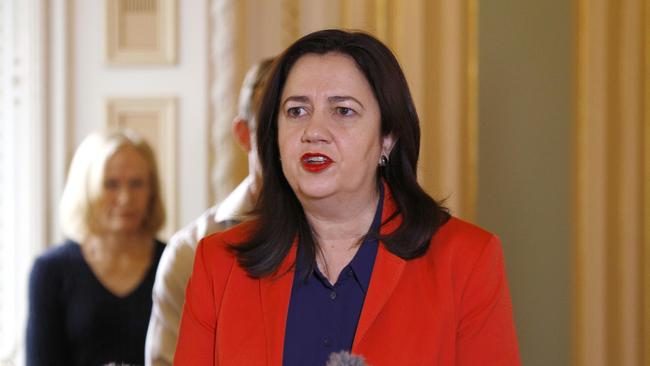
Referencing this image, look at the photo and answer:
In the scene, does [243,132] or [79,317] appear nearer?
[243,132]

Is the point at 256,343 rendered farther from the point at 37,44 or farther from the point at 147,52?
the point at 37,44

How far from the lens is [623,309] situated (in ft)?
7.29

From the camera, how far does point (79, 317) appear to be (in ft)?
9.16

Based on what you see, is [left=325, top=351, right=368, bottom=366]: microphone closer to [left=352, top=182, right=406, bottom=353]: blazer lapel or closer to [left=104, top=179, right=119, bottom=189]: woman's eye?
[left=352, top=182, right=406, bottom=353]: blazer lapel

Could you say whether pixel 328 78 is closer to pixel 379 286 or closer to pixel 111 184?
pixel 379 286

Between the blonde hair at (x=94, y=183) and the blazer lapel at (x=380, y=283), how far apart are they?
132 centimetres

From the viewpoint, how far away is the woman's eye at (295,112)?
1813 millimetres

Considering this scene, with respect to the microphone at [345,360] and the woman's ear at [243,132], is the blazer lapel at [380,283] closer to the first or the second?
the woman's ear at [243,132]

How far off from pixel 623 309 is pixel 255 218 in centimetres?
86

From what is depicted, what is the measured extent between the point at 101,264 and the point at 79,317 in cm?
18

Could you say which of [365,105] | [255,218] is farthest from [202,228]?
[365,105]

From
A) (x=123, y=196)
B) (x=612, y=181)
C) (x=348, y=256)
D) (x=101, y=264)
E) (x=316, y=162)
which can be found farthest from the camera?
(x=123, y=196)

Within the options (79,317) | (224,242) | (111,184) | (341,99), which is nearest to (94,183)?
(111,184)

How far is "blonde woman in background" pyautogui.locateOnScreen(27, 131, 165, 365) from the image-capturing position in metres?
2.77
